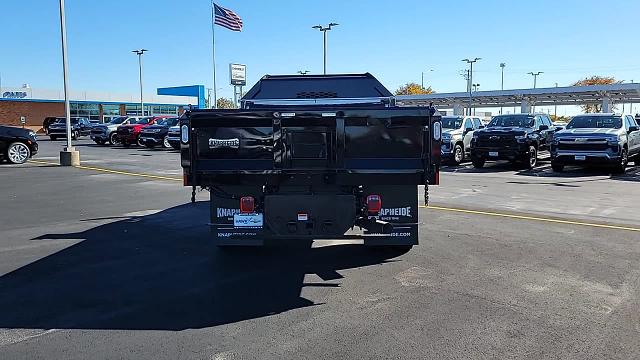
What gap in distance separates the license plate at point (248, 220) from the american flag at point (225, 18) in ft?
113

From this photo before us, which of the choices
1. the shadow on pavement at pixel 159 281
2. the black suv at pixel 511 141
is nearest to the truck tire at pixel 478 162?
the black suv at pixel 511 141

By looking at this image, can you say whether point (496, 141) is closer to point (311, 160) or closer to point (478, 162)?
point (478, 162)

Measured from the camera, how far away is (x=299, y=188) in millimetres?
5715

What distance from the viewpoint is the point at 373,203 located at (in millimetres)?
5801

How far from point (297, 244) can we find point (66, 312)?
333 centimetres

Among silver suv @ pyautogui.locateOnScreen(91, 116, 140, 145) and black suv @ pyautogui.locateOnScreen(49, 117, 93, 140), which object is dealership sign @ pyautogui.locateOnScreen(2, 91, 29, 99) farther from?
silver suv @ pyautogui.locateOnScreen(91, 116, 140, 145)

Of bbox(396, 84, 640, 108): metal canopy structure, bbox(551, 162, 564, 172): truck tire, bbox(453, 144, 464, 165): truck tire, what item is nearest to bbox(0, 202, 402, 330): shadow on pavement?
bbox(551, 162, 564, 172): truck tire

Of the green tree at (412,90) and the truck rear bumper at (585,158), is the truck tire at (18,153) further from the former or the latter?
the green tree at (412,90)

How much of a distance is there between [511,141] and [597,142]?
2.86 m

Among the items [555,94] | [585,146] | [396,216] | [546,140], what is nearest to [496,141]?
[546,140]

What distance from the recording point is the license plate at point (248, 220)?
5.84 meters

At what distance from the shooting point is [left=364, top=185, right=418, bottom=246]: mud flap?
589 centimetres

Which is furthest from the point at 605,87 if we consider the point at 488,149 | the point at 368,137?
A: the point at 368,137

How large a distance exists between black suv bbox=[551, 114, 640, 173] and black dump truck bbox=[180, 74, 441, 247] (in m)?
13.2
